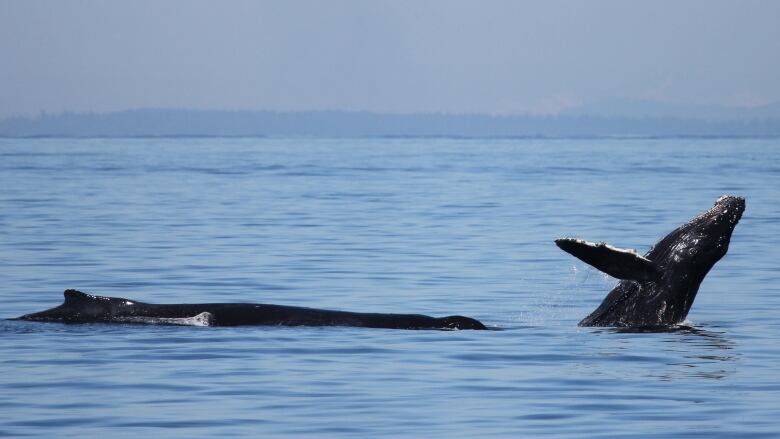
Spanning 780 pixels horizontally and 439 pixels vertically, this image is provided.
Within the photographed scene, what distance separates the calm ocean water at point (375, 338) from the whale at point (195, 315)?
19cm

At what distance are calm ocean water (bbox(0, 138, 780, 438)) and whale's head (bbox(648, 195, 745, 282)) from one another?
0.85 metres

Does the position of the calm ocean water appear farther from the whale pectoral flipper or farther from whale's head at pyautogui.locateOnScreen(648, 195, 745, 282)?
whale's head at pyautogui.locateOnScreen(648, 195, 745, 282)

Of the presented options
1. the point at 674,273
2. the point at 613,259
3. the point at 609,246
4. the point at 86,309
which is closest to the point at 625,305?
the point at 674,273

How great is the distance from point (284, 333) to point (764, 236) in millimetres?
20573

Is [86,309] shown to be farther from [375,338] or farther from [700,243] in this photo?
[700,243]

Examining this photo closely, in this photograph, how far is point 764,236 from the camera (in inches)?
1384

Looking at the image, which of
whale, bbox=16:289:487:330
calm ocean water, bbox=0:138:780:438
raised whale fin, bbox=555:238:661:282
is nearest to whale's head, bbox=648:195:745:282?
raised whale fin, bbox=555:238:661:282

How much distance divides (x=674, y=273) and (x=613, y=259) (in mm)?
1177

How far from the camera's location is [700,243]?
57.1ft

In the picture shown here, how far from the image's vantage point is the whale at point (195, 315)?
56.4 feet

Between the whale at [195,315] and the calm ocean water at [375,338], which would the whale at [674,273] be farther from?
the whale at [195,315]

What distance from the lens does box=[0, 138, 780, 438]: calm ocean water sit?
1291 centimetres

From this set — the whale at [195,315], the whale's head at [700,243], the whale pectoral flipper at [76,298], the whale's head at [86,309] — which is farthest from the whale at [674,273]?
the whale pectoral flipper at [76,298]

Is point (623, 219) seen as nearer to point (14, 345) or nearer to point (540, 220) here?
point (540, 220)
